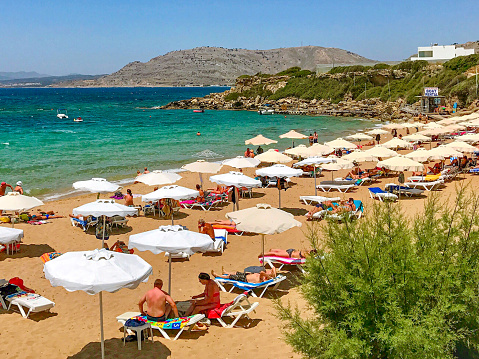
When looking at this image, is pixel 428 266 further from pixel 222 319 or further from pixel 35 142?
pixel 35 142

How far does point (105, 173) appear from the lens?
26031 millimetres

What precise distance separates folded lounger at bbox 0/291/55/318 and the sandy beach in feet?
0.46

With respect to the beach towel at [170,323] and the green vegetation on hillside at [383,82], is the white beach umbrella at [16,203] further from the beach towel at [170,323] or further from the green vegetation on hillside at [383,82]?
the green vegetation on hillside at [383,82]

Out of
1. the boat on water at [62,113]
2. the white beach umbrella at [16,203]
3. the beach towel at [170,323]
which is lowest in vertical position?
the beach towel at [170,323]

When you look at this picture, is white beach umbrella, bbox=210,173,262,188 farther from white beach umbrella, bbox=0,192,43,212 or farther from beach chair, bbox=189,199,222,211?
white beach umbrella, bbox=0,192,43,212

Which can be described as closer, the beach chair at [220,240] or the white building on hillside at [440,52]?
the beach chair at [220,240]

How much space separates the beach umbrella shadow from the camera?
6.90 meters

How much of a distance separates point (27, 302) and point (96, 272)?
116 inches

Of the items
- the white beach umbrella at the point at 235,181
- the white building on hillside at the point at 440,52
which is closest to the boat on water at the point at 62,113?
the white building on hillside at the point at 440,52

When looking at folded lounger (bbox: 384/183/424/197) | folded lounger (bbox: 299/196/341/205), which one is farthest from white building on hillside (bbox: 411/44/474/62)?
folded lounger (bbox: 299/196/341/205)

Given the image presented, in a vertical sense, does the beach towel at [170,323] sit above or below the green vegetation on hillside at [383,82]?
below

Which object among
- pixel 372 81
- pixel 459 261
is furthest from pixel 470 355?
pixel 372 81

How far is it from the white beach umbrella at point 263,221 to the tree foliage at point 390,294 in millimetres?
3651

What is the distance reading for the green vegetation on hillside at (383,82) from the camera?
177 feet
